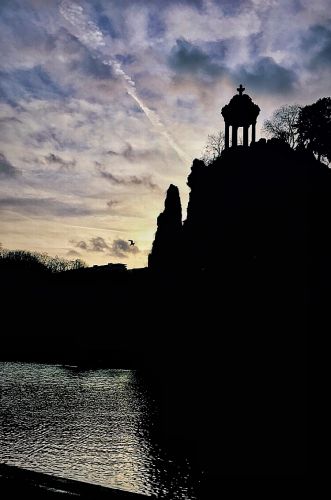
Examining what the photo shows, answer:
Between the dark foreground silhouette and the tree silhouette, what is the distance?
10432 millimetres

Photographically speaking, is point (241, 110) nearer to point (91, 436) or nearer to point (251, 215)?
point (251, 215)

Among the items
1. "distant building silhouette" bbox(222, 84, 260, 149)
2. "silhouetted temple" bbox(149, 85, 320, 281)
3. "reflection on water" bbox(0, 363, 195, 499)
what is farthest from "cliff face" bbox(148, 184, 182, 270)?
"reflection on water" bbox(0, 363, 195, 499)

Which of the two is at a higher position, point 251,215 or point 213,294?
point 251,215

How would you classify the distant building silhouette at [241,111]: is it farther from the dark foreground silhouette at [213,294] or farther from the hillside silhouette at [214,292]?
the dark foreground silhouette at [213,294]

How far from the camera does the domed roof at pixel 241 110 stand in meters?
32.6

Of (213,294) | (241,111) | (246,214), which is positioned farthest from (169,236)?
(241,111)

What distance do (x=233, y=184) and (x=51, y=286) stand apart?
19.3m

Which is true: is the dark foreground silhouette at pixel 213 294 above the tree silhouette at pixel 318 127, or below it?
below

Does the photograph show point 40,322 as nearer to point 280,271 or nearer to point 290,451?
point 280,271

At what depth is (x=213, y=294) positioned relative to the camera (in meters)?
30.1

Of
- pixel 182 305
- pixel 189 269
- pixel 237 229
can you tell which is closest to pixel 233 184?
pixel 237 229

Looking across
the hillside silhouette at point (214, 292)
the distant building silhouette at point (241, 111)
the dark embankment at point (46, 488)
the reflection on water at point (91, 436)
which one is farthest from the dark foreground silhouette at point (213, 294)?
the dark embankment at point (46, 488)

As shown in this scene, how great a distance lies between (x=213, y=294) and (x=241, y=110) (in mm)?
15187

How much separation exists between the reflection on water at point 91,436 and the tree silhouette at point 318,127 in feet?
118
